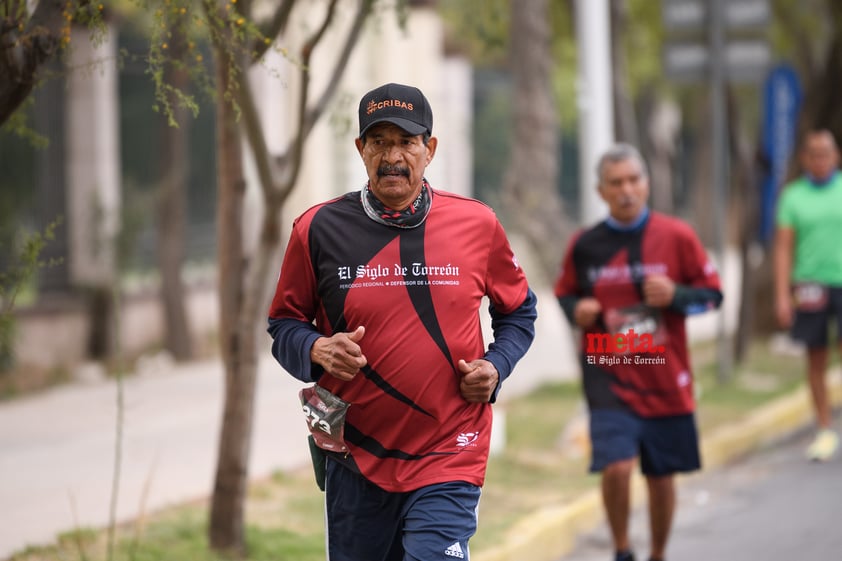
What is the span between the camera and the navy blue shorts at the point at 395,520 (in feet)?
13.6

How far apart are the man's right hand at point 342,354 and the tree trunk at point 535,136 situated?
23.9 ft

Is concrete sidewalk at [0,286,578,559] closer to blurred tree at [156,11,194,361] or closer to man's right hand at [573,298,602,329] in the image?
blurred tree at [156,11,194,361]

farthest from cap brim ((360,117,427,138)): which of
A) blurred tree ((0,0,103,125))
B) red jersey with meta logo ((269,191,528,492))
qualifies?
blurred tree ((0,0,103,125))

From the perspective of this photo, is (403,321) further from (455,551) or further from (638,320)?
(638,320)

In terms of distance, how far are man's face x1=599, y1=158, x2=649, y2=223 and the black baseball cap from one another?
2363 millimetres

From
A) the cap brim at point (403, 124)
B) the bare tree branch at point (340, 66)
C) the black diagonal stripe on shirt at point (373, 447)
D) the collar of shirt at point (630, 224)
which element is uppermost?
the bare tree branch at point (340, 66)

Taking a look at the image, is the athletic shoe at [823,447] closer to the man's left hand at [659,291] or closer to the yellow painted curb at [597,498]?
the yellow painted curb at [597,498]

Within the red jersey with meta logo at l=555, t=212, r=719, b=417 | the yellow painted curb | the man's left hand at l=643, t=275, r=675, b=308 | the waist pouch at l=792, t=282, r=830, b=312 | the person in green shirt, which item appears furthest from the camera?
→ the waist pouch at l=792, t=282, r=830, b=312

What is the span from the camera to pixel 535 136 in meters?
11.5

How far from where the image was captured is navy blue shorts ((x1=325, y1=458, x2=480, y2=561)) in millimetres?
4152

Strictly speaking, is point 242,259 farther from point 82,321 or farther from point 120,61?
point 82,321

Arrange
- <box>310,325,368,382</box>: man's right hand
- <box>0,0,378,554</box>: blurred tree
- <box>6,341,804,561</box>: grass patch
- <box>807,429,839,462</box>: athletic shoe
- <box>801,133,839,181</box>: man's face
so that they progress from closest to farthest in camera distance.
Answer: <box>310,325,368,382</box>: man's right hand → <box>0,0,378,554</box>: blurred tree → <box>6,341,804,561</box>: grass patch → <box>801,133,839,181</box>: man's face → <box>807,429,839,462</box>: athletic shoe

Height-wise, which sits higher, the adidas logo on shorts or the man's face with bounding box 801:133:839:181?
the man's face with bounding box 801:133:839:181

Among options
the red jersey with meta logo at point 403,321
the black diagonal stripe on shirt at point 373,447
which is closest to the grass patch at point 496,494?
the black diagonal stripe on shirt at point 373,447
